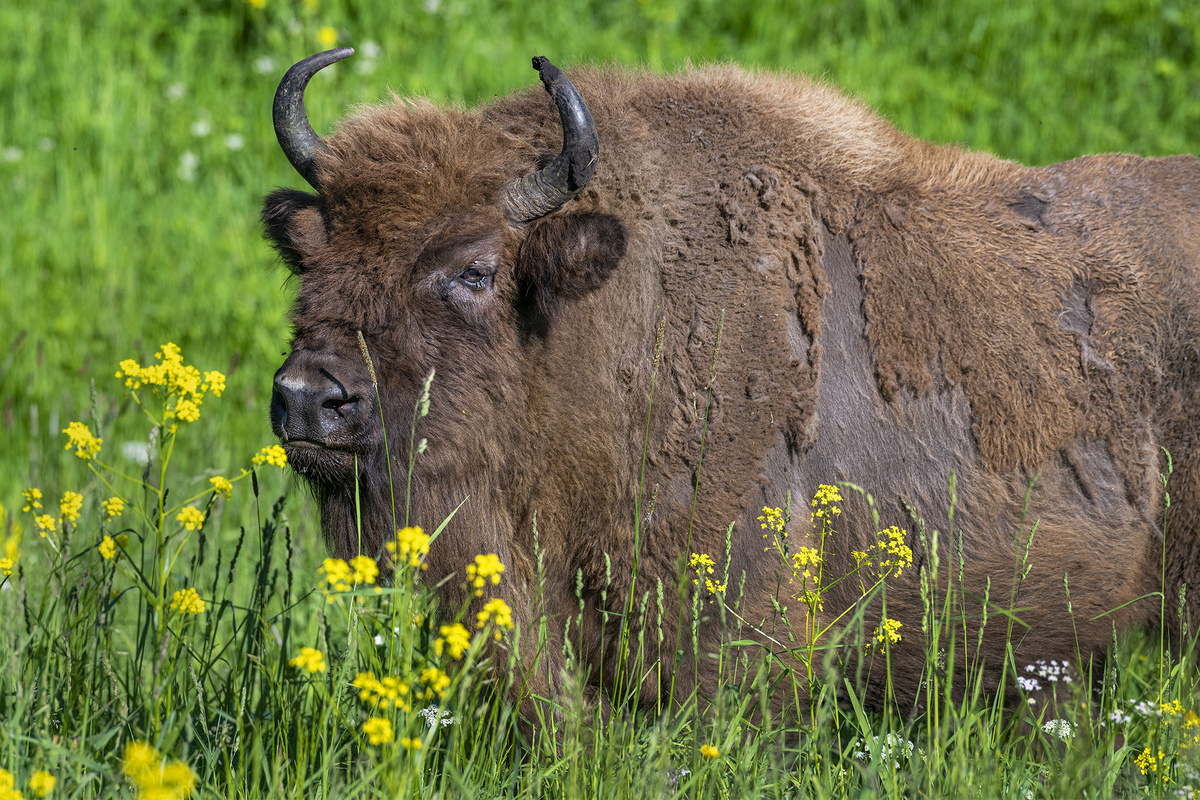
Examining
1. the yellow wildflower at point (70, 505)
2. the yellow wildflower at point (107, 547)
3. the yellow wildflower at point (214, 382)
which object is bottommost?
the yellow wildflower at point (107, 547)

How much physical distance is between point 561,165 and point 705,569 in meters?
1.41

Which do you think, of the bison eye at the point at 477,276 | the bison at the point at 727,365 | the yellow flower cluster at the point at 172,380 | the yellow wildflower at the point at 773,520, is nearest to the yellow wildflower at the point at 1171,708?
the bison at the point at 727,365

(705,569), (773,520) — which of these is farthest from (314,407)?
(773,520)

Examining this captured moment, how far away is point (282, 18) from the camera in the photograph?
10609mm

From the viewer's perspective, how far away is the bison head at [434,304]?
3.60 m

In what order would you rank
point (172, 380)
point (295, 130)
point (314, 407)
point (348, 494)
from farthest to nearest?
point (295, 130)
point (348, 494)
point (314, 407)
point (172, 380)

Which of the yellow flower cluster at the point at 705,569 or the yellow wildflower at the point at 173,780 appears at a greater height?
the yellow wildflower at the point at 173,780

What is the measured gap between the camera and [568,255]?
371cm

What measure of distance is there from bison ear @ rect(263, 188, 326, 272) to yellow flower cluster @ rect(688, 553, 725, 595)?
5.49 feet

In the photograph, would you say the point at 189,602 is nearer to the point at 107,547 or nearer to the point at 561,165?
the point at 107,547

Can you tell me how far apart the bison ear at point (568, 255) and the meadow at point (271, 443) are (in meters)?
0.92

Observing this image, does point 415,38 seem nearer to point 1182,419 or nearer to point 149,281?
point 149,281

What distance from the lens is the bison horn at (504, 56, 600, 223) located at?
364 cm

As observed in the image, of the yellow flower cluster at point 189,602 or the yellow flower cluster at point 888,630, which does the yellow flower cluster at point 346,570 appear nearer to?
the yellow flower cluster at point 189,602
